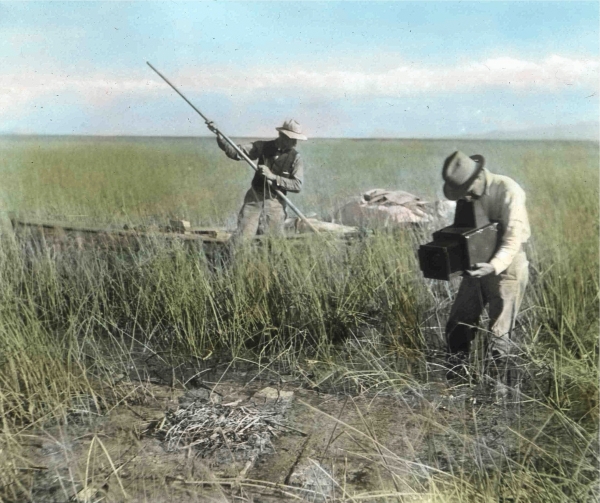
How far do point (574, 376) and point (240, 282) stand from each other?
188cm

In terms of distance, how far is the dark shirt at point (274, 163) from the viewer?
428 cm

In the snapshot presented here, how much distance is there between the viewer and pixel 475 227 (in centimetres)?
346

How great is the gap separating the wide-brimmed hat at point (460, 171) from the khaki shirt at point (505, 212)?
0.23ft

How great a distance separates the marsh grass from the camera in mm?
3678

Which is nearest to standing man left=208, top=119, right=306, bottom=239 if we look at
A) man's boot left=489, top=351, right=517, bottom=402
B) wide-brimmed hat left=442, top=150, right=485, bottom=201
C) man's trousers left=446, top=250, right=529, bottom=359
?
wide-brimmed hat left=442, top=150, right=485, bottom=201

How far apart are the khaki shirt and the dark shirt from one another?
1.25 metres

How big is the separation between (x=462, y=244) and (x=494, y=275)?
336mm

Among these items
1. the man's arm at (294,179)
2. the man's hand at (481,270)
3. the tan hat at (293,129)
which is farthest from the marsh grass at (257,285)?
the man's hand at (481,270)

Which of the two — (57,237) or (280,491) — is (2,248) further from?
(280,491)

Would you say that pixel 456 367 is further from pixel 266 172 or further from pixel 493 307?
pixel 266 172

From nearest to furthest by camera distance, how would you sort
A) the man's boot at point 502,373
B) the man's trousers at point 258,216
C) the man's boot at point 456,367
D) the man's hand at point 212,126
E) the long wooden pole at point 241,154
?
the man's boot at point 502,373
the man's boot at point 456,367
the long wooden pole at point 241,154
the man's hand at point 212,126
the man's trousers at point 258,216

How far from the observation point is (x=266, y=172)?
4.35m

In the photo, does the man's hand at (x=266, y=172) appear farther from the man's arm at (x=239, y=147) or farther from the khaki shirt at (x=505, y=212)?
the khaki shirt at (x=505, y=212)

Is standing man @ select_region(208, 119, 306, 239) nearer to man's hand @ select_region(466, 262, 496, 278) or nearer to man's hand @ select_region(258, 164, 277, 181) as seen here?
man's hand @ select_region(258, 164, 277, 181)
